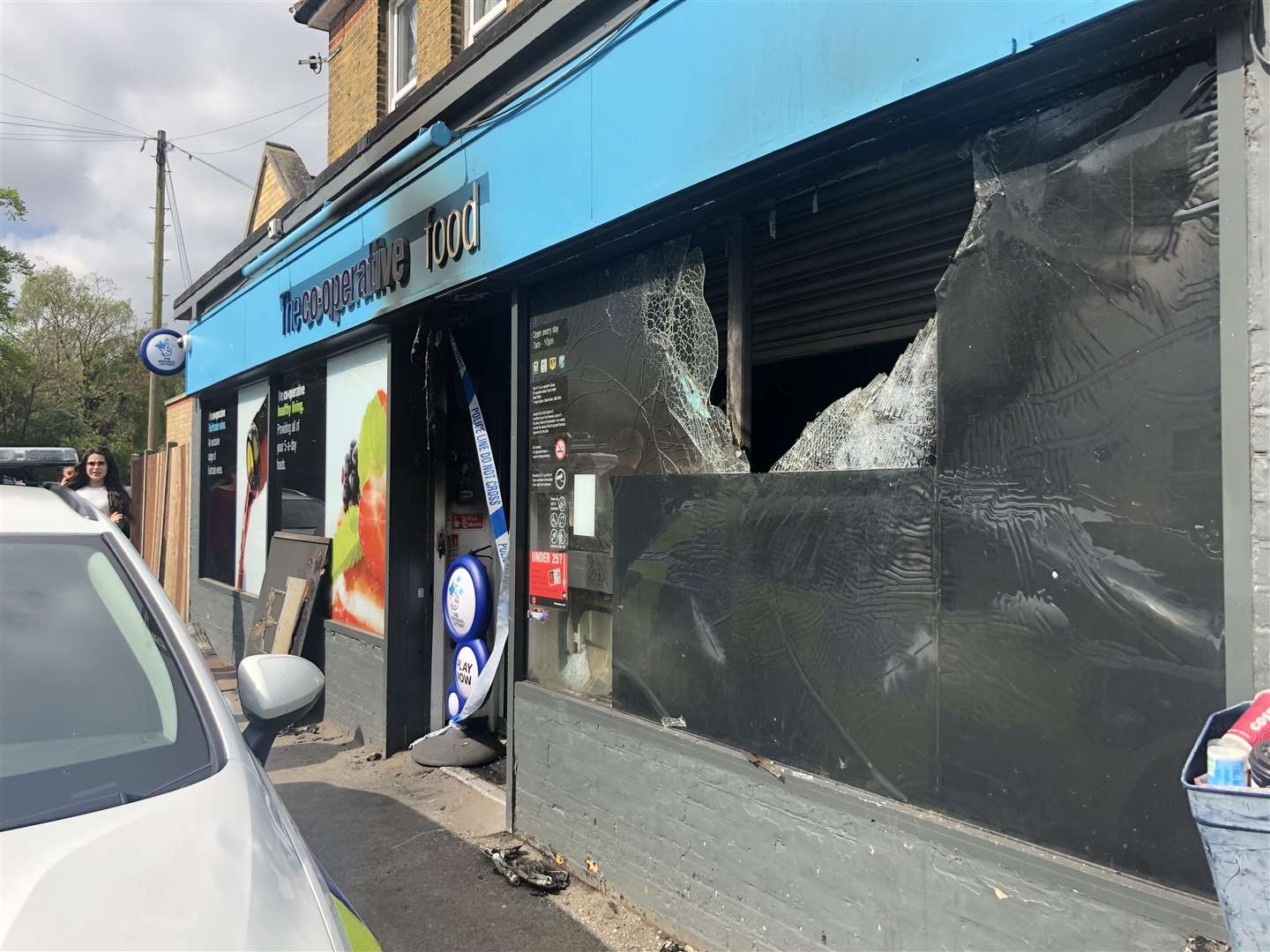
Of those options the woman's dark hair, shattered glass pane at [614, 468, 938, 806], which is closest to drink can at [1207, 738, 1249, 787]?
shattered glass pane at [614, 468, 938, 806]

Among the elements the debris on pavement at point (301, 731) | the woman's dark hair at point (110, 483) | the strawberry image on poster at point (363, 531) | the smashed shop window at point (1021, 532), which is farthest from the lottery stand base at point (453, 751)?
the woman's dark hair at point (110, 483)

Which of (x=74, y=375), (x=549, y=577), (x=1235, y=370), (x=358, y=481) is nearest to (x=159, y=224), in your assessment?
(x=74, y=375)

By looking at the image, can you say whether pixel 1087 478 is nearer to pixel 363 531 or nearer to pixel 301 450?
pixel 363 531

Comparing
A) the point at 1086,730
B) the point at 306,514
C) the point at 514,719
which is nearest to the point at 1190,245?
the point at 1086,730

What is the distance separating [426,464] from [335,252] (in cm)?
201

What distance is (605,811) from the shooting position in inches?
159

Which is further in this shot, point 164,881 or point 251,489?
point 251,489

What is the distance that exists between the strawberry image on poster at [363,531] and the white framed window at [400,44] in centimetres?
433

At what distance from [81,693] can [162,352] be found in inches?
420

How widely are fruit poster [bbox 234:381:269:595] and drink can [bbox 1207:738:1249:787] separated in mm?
8647

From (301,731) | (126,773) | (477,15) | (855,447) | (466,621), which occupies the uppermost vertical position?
(477,15)

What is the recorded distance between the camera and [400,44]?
9156mm

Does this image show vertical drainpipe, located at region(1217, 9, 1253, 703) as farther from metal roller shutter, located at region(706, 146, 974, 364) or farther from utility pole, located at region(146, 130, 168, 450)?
utility pole, located at region(146, 130, 168, 450)

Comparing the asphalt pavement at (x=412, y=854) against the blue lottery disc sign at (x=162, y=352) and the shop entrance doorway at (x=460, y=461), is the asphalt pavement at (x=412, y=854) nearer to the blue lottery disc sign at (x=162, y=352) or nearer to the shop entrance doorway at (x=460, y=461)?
the shop entrance doorway at (x=460, y=461)
